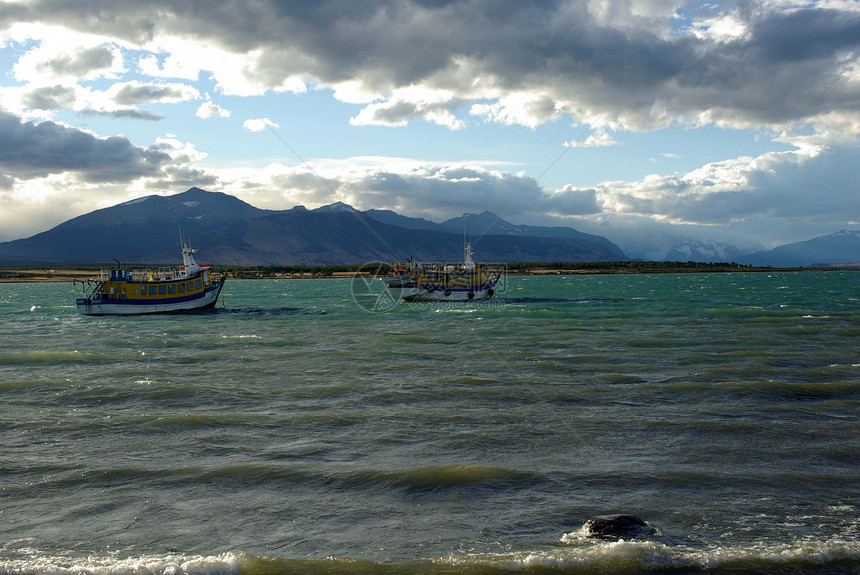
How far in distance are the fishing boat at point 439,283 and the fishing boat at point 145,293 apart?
25.0m

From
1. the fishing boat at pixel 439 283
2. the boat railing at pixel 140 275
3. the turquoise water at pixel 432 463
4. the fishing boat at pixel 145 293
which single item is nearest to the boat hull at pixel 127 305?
the fishing boat at pixel 145 293

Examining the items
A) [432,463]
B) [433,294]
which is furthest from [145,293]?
[432,463]

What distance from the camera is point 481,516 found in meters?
11.0

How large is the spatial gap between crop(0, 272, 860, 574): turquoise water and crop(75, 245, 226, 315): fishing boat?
4031cm

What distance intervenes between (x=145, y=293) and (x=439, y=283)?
35503 mm

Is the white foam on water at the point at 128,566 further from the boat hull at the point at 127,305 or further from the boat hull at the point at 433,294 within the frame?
the boat hull at the point at 433,294

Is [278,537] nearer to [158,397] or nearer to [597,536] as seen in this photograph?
[597,536]

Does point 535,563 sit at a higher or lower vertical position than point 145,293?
lower

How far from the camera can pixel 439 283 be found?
277 ft

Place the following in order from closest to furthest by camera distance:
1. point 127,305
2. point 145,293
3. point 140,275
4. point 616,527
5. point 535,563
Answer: point 535,563 < point 616,527 < point 127,305 < point 145,293 < point 140,275

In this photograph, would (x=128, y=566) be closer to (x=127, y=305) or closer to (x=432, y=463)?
(x=432, y=463)

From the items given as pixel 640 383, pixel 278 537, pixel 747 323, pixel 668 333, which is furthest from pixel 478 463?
pixel 747 323

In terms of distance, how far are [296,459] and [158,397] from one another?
940 cm

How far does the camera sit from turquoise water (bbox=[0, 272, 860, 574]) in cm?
963
